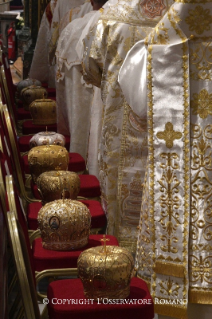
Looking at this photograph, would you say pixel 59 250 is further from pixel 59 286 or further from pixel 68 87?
pixel 68 87

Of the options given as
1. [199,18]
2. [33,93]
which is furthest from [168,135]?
[33,93]

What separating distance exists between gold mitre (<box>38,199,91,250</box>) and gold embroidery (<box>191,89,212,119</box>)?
1.57 ft

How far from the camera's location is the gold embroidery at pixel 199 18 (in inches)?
79.2

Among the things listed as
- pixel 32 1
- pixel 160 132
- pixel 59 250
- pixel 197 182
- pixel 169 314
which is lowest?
pixel 169 314

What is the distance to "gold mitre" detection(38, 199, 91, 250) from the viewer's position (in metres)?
2.09

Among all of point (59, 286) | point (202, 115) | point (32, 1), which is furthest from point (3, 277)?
point (32, 1)

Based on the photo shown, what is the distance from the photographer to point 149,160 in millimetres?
2127

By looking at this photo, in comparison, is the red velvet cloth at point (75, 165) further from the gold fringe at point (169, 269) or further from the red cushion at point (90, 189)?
the gold fringe at point (169, 269)

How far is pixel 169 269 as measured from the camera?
2.12m

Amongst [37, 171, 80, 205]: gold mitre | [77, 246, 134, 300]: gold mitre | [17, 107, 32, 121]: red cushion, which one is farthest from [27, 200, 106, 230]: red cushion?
[17, 107, 32, 121]: red cushion

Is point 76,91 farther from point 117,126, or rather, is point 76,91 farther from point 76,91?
point 117,126

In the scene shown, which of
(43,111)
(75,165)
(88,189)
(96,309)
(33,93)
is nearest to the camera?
(96,309)

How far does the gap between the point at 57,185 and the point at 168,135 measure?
0.53 meters

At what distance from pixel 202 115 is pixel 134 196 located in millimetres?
1020
